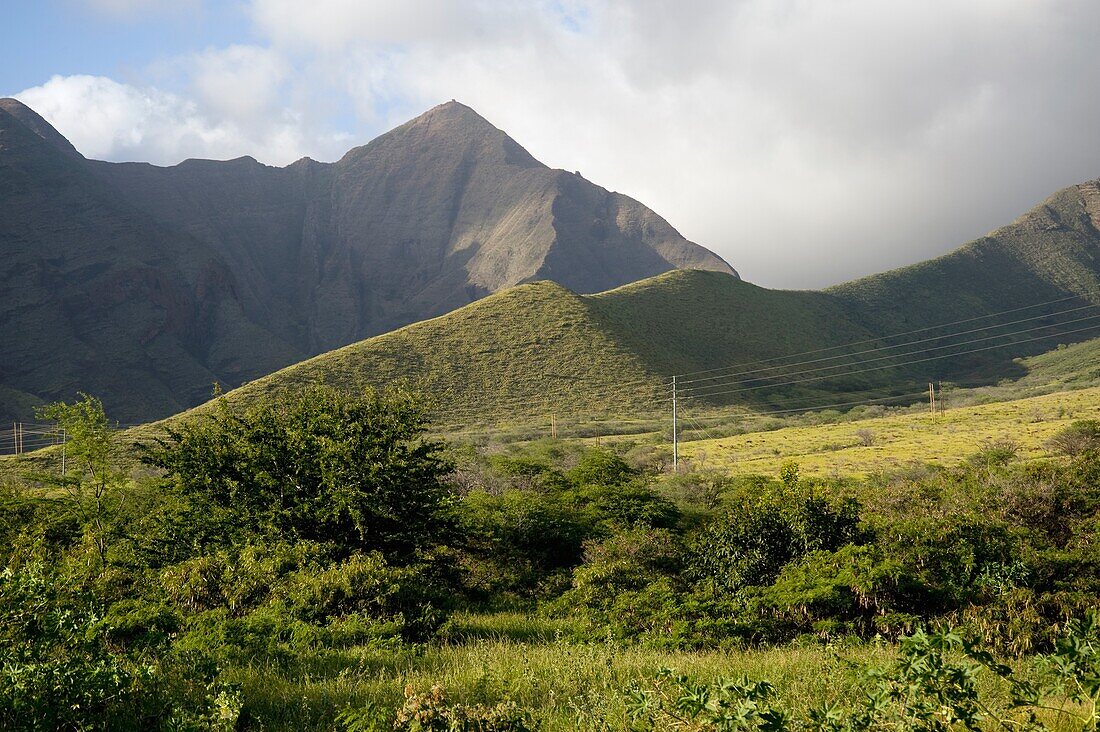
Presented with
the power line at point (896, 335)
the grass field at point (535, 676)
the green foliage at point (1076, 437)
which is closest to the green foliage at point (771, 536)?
the grass field at point (535, 676)

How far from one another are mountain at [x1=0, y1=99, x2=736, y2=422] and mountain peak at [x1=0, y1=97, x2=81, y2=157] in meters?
0.53

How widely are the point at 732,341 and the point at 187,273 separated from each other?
118 m

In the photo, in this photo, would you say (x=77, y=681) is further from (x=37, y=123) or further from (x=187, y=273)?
(x=37, y=123)

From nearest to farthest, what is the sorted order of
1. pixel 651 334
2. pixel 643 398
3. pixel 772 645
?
pixel 772 645 < pixel 643 398 < pixel 651 334

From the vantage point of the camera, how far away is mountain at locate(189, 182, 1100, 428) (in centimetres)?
6066

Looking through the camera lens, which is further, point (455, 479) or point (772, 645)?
point (455, 479)

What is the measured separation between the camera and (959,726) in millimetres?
4035

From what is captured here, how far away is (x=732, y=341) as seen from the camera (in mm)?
81938

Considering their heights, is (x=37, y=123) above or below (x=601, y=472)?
above

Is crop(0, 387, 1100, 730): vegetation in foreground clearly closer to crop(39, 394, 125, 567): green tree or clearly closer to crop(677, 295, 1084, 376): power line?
crop(39, 394, 125, 567): green tree

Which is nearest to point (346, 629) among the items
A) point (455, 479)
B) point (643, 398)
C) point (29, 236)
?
point (455, 479)

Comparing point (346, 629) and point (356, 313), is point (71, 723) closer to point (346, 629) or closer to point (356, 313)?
point (346, 629)

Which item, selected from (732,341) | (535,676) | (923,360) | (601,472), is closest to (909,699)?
(535,676)

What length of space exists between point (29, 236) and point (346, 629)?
510ft
